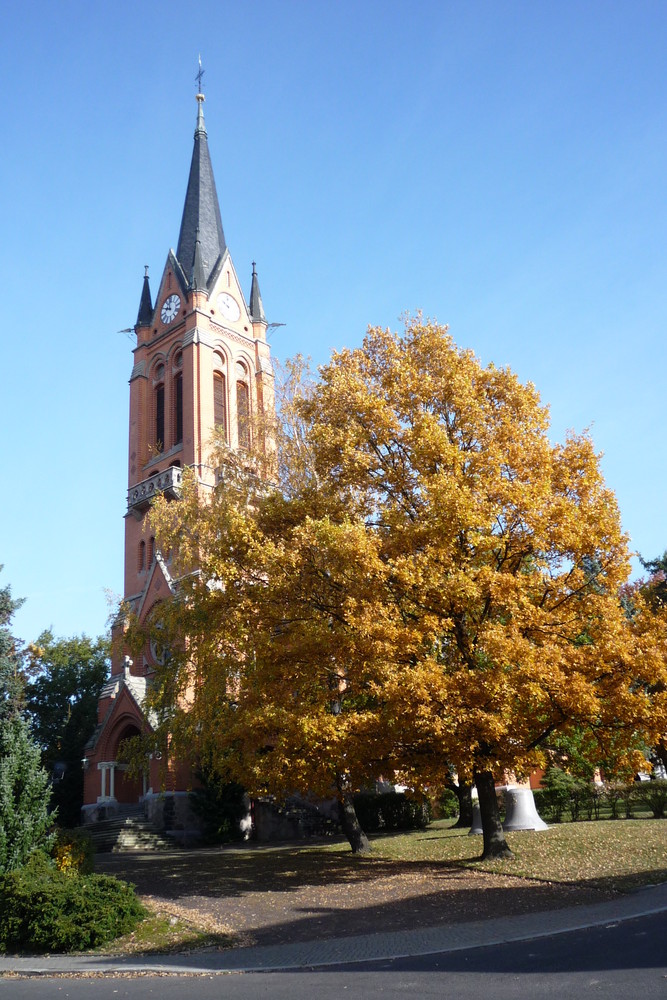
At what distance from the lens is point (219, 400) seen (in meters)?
43.4

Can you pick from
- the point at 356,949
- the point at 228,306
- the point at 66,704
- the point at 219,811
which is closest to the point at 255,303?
the point at 228,306

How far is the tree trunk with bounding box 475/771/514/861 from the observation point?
15.8 metres

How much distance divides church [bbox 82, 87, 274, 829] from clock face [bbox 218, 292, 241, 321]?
0.23 feet

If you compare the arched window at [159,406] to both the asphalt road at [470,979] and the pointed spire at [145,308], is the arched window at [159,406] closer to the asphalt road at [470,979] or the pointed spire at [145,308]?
the pointed spire at [145,308]

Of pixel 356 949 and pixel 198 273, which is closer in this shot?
pixel 356 949

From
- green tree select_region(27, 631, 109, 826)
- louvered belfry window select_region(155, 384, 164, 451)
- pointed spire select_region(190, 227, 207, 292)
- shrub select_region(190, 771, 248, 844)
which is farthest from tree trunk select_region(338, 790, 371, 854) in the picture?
pointed spire select_region(190, 227, 207, 292)

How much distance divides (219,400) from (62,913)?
110 feet

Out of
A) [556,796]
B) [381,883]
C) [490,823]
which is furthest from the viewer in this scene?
[556,796]

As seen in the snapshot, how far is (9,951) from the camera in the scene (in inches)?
470

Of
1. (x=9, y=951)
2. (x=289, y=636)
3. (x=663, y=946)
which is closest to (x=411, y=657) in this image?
(x=289, y=636)

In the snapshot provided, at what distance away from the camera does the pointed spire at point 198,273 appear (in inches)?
1759

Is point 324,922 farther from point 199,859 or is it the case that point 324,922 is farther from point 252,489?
point 252,489

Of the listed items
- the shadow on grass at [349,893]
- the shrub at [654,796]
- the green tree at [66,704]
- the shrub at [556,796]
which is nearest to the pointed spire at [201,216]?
the green tree at [66,704]

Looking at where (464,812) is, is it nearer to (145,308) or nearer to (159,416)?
(159,416)
